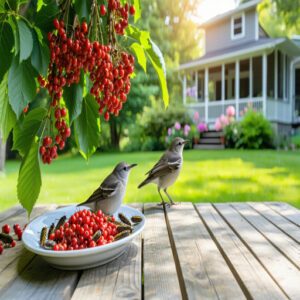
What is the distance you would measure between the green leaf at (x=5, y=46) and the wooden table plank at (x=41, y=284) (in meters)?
0.67

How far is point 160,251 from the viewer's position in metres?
1.42

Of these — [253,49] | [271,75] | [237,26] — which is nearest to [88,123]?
[253,49]

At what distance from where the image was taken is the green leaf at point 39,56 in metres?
1.10

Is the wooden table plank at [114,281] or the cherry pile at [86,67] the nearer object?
the wooden table plank at [114,281]

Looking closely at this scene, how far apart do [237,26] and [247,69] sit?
2.00 metres

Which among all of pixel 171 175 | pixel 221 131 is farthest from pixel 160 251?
pixel 221 131

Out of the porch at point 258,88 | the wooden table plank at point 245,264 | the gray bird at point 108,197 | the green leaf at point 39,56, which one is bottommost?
the wooden table plank at point 245,264

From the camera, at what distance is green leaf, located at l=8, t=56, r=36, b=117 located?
1060 mm

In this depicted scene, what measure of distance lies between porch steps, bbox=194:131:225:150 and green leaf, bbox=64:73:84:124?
10.5m

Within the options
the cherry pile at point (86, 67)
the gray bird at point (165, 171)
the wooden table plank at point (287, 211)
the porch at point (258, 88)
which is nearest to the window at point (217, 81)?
the porch at point (258, 88)

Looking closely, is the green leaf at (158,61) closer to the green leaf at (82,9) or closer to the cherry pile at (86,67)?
the cherry pile at (86,67)

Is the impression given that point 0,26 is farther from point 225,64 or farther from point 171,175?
point 225,64

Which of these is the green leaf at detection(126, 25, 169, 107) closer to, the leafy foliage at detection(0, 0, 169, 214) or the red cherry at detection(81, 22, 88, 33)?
the leafy foliage at detection(0, 0, 169, 214)

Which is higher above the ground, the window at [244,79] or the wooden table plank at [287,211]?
the window at [244,79]
